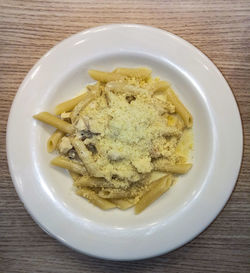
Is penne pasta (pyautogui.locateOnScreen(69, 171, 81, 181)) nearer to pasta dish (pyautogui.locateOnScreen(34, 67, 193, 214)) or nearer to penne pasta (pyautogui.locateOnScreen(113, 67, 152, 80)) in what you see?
pasta dish (pyautogui.locateOnScreen(34, 67, 193, 214))

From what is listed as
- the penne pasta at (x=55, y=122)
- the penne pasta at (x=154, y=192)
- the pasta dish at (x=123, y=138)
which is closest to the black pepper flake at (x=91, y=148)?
the pasta dish at (x=123, y=138)

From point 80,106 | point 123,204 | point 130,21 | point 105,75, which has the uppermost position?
point 130,21

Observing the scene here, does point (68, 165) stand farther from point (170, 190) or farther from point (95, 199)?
point (170, 190)

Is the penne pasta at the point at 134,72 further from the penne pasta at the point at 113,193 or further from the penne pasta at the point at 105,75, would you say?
the penne pasta at the point at 113,193

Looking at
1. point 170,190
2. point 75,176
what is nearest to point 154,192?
point 170,190

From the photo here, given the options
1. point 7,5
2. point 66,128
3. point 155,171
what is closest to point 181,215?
point 155,171

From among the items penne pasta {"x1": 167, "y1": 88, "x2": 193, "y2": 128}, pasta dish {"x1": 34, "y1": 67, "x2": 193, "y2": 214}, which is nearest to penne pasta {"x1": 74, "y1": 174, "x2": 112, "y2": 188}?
pasta dish {"x1": 34, "y1": 67, "x2": 193, "y2": 214}
